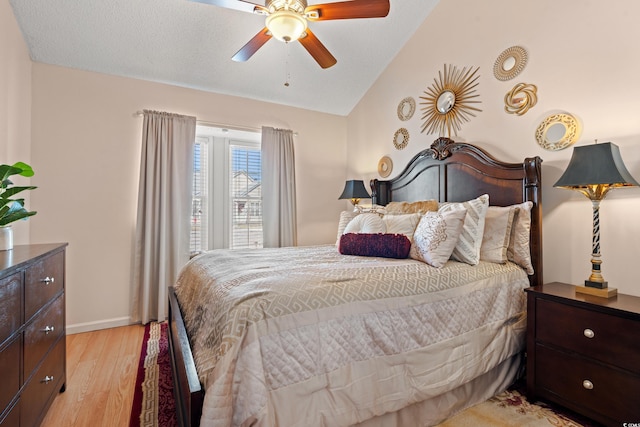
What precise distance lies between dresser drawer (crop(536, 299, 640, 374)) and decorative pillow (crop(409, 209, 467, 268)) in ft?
1.92

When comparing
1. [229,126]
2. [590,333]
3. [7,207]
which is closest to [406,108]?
[229,126]

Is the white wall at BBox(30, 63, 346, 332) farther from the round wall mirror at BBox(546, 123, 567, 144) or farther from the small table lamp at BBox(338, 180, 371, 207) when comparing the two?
the round wall mirror at BBox(546, 123, 567, 144)

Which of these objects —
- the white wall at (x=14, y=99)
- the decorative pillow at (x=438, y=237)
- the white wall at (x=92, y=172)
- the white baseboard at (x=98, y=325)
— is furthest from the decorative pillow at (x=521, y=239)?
the white wall at (x=14, y=99)

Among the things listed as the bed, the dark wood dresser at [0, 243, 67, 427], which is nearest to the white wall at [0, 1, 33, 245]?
the dark wood dresser at [0, 243, 67, 427]

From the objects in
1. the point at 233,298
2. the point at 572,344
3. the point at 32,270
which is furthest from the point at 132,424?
the point at 572,344

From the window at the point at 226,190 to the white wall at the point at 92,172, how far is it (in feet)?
1.57

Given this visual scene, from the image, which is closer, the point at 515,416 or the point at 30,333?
the point at 30,333

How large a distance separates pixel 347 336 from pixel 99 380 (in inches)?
75.6

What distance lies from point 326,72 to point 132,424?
3.56 meters

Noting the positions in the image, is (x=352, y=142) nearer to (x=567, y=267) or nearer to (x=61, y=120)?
(x=567, y=267)

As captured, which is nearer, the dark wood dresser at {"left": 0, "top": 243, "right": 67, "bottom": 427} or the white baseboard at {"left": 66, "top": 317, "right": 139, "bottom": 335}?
the dark wood dresser at {"left": 0, "top": 243, "right": 67, "bottom": 427}

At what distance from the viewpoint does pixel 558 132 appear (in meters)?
2.19

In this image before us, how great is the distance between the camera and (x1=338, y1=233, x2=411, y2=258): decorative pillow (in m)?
2.14

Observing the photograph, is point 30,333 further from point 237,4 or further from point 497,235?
point 497,235
